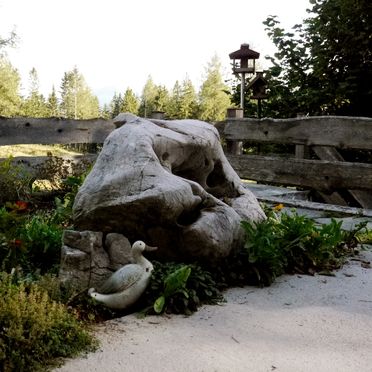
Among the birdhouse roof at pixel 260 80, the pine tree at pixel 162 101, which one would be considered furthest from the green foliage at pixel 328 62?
the pine tree at pixel 162 101

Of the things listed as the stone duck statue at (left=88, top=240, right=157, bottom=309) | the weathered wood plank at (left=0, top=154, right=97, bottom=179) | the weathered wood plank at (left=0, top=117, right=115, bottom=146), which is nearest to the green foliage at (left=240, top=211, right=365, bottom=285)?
the stone duck statue at (left=88, top=240, right=157, bottom=309)

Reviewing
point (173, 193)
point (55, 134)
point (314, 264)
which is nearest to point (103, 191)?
point (173, 193)

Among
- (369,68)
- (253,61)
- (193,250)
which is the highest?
(253,61)

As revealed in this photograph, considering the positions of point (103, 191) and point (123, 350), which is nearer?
point (123, 350)

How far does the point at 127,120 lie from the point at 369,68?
18.5 feet

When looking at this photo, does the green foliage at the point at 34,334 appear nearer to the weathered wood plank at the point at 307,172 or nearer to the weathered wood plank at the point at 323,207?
the weathered wood plank at the point at 323,207

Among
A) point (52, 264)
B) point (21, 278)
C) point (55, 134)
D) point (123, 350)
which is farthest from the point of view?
point (55, 134)

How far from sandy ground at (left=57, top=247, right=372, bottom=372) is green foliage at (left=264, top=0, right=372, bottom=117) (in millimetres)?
6092

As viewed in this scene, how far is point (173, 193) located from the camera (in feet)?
11.9

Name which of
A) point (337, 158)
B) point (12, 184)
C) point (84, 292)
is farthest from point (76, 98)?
point (84, 292)

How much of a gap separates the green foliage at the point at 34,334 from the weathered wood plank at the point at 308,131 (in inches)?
214

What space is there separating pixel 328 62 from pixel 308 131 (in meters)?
2.34

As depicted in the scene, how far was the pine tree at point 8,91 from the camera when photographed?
36938 millimetres

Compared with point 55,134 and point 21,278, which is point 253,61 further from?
point 21,278
